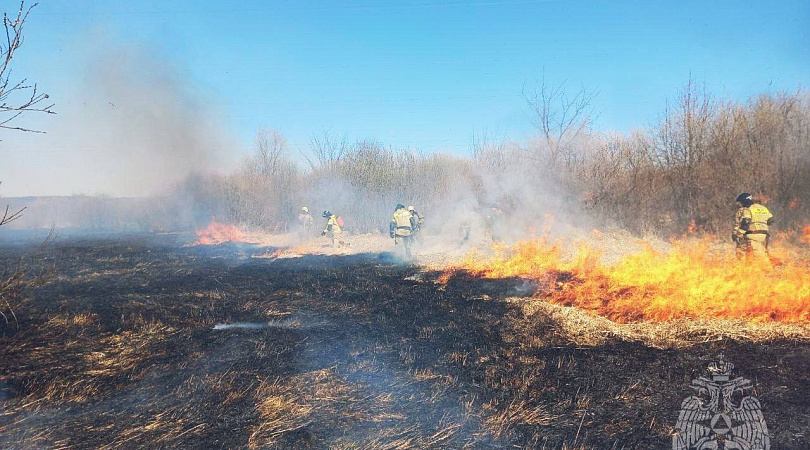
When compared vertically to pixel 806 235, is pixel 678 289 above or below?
below

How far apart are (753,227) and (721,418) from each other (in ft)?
22.7

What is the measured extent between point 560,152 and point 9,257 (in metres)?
23.8

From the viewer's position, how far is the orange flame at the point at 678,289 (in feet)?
19.8

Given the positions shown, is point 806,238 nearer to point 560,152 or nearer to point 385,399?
point 560,152

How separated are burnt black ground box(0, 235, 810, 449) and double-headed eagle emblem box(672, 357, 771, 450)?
9 centimetres

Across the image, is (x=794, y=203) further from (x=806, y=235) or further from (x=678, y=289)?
(x=678, y=289)

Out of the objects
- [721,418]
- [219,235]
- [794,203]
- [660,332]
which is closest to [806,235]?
[794,203]

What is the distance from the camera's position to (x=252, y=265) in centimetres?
1356

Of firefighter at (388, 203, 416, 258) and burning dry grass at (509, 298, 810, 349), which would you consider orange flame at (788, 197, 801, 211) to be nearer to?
burning dry grass at (509, 298, 810, 349)

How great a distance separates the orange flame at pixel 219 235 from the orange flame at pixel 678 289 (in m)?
17.8

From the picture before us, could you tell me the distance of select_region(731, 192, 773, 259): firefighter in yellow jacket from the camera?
8406 millimetres

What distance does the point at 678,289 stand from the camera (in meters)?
6.67

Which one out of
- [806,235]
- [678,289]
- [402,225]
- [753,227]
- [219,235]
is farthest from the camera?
[219,235]

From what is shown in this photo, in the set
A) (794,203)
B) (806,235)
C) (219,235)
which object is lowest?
(806,235)
